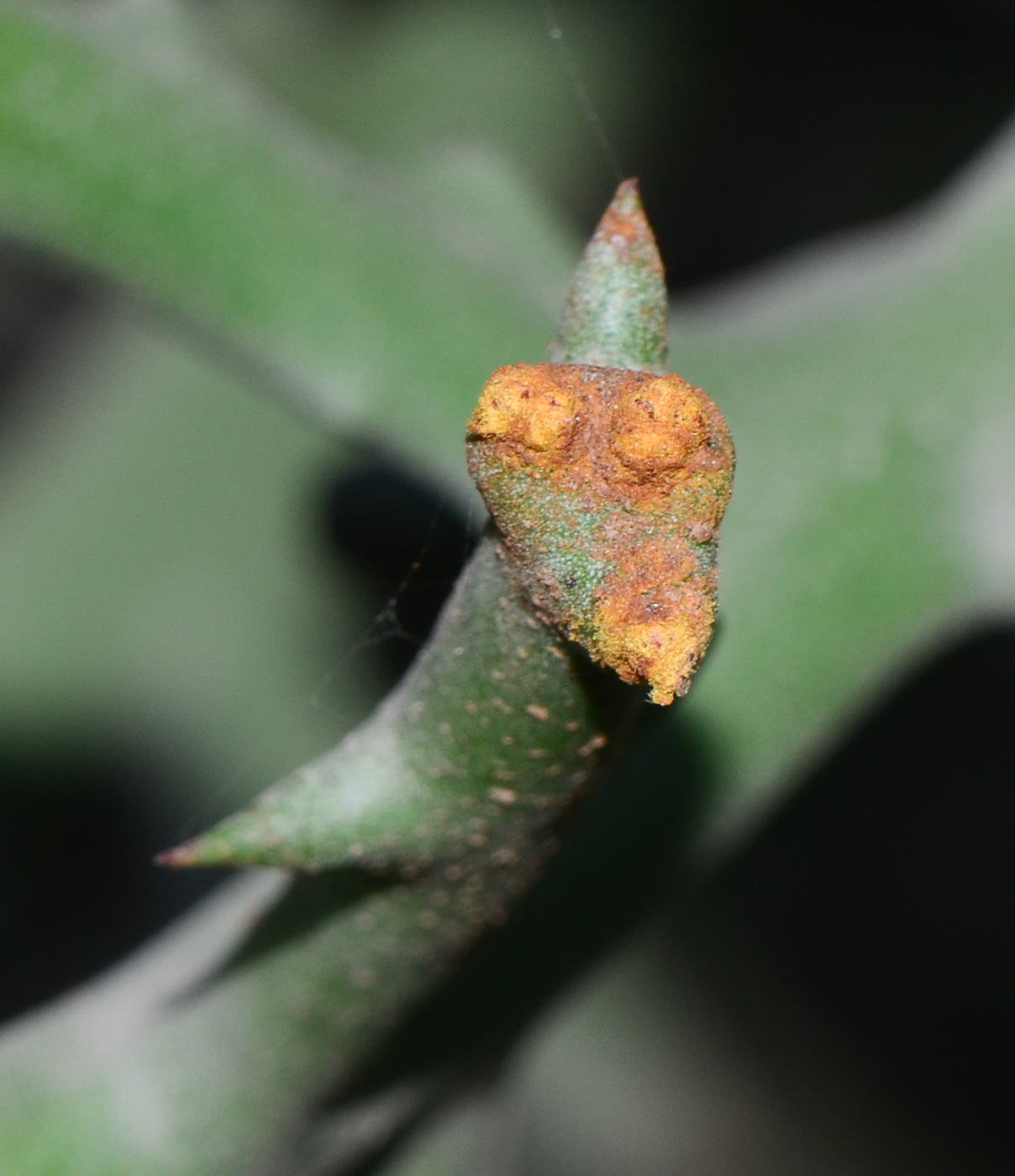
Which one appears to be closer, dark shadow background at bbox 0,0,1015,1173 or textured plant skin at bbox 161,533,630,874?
textured plant skin at bbox 161,533,630,874

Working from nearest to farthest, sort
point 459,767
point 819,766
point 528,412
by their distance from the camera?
1. point 528,412
2. point 459,767
3. point 819,766

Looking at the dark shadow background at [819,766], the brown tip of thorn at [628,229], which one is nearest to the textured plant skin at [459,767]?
the brown tip of thorn at [628,229]

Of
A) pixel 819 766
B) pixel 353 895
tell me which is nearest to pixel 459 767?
pixel 353 895

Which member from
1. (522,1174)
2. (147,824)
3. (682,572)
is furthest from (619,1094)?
(682,572)

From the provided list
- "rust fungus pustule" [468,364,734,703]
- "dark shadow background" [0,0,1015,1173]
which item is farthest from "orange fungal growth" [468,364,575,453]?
"dark shadow background" [0,0,1015,1173]

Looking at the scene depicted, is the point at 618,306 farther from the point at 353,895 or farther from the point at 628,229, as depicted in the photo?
the point at 353,895

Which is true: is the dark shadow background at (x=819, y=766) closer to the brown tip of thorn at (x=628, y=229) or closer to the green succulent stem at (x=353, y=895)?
the green succulent stem at (x=353, y=895)

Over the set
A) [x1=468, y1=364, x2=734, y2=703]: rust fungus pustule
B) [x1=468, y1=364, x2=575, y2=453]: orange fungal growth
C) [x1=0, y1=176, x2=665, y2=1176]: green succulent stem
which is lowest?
[x1=0, y1=176, x2=665, y2=1176]: green succulent stem

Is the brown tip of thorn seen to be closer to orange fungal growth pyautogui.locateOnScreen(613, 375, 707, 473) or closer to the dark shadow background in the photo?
orange fungal growth pyautogui.locateOnScreen(613, 375, 707, 473)

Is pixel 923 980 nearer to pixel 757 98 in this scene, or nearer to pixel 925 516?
pixel 925 516
